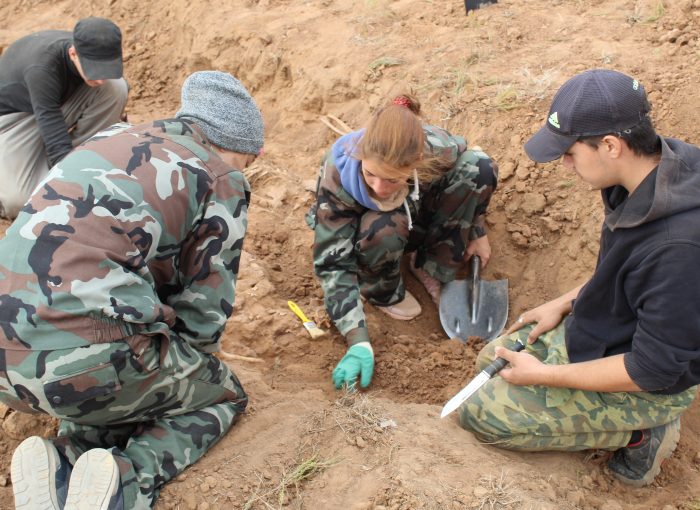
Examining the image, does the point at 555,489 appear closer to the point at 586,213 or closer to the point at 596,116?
the point at 596,116

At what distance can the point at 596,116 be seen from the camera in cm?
173

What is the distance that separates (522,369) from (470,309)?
3.57 feet

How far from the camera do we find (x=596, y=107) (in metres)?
1.73

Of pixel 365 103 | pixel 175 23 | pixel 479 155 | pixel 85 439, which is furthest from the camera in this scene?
pixel 175 23

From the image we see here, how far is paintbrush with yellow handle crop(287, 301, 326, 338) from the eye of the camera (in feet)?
9.95

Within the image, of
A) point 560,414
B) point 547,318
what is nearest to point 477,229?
point 547,318

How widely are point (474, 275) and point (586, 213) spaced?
0.61m

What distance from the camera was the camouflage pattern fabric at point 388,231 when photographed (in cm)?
292

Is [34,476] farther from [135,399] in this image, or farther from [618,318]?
[618,318]

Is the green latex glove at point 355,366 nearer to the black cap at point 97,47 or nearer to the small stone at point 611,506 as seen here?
the small stone at point 611,506

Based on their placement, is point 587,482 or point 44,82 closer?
point 587,482

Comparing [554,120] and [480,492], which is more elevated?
[554,120]

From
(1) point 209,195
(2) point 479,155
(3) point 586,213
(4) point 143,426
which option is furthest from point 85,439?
(3) point 586,213

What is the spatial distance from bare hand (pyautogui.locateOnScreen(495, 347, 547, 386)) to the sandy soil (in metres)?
0.28
